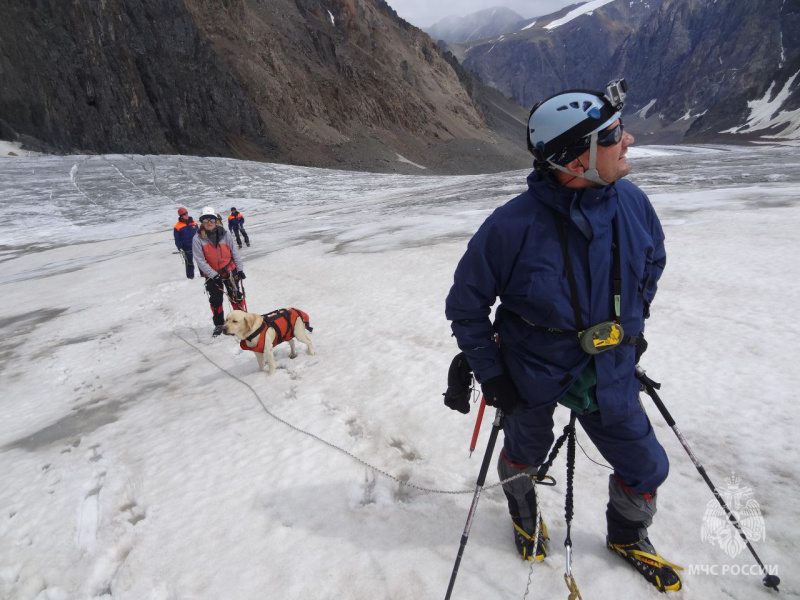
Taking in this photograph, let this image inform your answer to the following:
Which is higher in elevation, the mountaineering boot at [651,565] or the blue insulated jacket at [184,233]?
the blue insulated jacket at [184,233]

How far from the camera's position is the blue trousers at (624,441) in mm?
2438

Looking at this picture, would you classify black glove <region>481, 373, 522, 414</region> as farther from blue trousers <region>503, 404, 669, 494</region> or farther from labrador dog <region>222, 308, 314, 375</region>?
labrador dog <region>222, 308, 314, 375</region>

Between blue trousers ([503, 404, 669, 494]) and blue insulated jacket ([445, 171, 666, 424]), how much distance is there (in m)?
0.13

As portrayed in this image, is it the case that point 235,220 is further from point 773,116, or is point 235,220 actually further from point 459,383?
point 773,116

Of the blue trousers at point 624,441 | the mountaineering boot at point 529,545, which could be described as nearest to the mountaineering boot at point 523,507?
the mountaineering boot at point 529,545

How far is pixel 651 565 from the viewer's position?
267 cm

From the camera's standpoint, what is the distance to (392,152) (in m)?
70.4

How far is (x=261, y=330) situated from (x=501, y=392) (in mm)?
A: 4331

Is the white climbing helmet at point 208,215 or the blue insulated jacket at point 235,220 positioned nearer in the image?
the white climbing helmet at point 208,215

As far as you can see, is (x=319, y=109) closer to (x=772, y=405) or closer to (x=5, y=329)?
(x=5, y=329)

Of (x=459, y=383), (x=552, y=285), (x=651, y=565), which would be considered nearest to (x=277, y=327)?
(x=459, y=383)

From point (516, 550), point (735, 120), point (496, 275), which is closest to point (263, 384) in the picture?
point (516, 550)

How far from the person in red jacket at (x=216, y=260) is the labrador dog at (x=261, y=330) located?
1827 millimetres

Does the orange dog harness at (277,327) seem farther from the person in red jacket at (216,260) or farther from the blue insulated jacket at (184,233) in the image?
the blue insulated jacket at (184,233)
